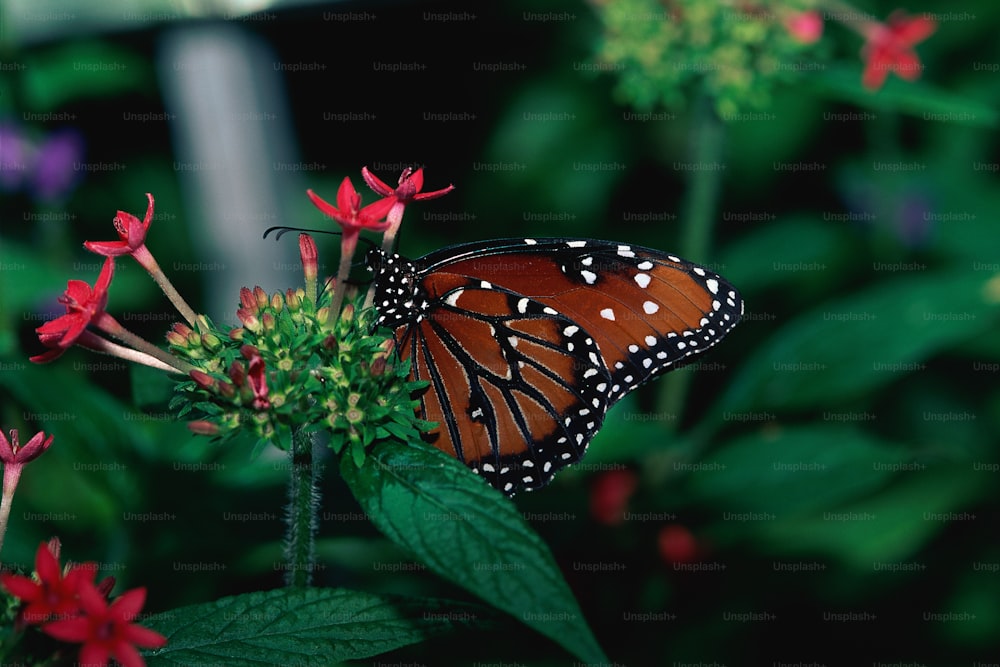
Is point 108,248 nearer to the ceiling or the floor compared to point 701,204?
nearer to the floor

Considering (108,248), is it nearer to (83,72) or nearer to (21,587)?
(21,587)

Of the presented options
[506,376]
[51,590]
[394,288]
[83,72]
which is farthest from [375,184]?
[83,72]

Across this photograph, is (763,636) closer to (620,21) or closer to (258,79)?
(620,21)

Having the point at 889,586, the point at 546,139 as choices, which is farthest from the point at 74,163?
the point at 889,586

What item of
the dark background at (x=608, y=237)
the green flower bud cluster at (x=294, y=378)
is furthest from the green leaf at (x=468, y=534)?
the dark background at (x=608, y=237)

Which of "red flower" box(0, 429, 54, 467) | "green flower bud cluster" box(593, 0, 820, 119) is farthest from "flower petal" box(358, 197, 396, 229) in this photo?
"green flower bud cluster" box(593, 0, 820, 119)

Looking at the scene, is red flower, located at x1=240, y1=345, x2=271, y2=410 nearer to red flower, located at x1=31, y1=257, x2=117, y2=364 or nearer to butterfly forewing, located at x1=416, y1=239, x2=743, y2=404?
red flower, located at x1=31, y1=257, x2=117, y2=364
